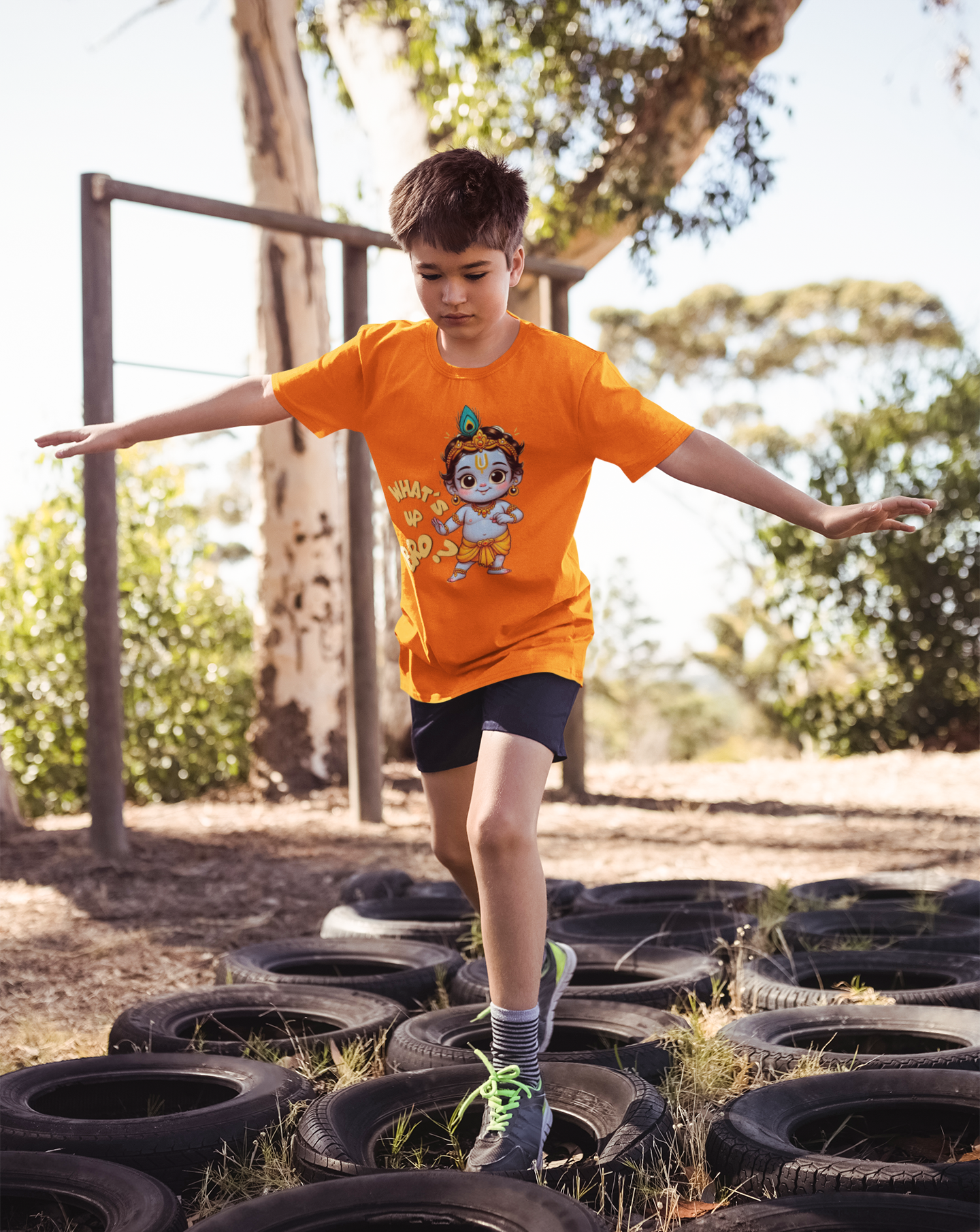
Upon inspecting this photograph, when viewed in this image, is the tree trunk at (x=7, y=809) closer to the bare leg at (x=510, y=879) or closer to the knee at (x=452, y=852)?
the knee at (x=452, y=852)

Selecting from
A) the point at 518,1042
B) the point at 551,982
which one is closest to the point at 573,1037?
the point at 551,982

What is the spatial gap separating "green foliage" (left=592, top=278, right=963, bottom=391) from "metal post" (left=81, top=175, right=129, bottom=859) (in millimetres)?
22477

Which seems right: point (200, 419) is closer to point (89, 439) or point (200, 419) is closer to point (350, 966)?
point (89, 439)

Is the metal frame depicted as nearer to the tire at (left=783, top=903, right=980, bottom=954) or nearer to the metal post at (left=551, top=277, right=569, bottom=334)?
the metal post at (left=551, top=277, right=569, bottom=334)

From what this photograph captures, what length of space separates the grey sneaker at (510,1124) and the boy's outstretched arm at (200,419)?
160 centimetres

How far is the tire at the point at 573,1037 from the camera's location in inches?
106

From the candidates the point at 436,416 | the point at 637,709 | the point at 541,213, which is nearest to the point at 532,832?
the point at 436,416

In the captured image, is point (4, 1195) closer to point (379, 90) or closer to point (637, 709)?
point (379, 90)

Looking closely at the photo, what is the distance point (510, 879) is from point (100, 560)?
4.24m

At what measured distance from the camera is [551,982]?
294cm

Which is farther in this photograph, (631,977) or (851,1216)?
(631,977)

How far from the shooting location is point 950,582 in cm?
1174

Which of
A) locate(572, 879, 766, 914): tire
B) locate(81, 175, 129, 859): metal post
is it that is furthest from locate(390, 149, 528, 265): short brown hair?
locate(81, 175, 129, 859): metal post

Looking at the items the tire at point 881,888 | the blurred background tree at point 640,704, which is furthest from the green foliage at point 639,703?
Result: the tire at point 881,888
